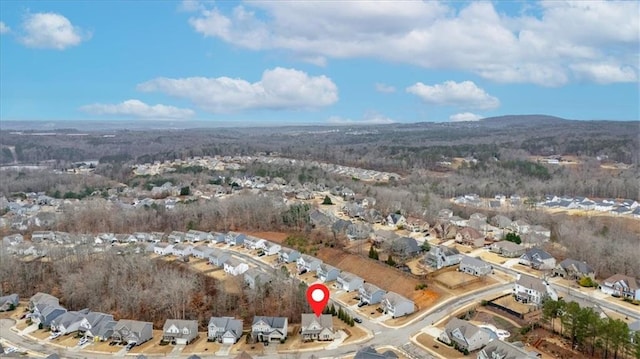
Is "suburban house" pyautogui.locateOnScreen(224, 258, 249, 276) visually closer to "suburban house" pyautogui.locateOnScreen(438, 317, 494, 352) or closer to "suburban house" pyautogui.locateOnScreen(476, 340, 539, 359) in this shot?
"suburban house" pyautogui.locateOnScreen(438, 317, 494, 352)

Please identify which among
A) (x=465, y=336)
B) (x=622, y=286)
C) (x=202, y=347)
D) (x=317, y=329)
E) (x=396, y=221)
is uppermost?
(x=396, y=221)

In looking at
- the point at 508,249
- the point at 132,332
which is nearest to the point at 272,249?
the point at 132,332

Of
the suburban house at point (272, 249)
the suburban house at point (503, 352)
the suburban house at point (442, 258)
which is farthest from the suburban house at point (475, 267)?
the suburban house at point (272, 249)

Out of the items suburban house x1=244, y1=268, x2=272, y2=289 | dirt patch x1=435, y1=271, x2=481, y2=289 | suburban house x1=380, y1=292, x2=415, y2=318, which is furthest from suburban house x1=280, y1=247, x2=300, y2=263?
dirt patch x1=435, y1=271, x2=481, y2=289

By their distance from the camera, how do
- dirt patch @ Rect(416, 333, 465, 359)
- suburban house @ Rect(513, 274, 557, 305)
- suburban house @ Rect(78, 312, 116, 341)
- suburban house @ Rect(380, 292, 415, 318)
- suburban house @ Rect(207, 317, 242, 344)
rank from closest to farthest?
dirt patch @ Rect(416, 333, 465, 359), suburban house @ Rect(207, 317, 242, 344), suburban house @ Rect(78, 312, 116, 341), suburban house @ Rect(380, 292, 415, 318), suburban house @ Rect(513, 274, 557, 305)

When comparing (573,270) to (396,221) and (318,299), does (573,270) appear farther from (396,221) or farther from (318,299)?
(318,299)

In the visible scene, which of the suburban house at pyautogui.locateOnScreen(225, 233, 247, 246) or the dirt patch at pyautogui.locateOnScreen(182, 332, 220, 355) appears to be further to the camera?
the suburban house at pyautogui.locateOnScreen(225, 233, 247, 246)

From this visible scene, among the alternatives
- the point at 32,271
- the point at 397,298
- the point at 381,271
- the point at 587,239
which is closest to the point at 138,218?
the point at 32,271

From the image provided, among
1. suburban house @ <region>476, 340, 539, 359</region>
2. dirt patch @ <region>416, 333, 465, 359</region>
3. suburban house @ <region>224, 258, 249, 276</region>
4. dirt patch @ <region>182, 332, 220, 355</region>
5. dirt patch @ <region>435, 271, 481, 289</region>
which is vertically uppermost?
suburban house @ <region>476, 340, 539, 359</region>
